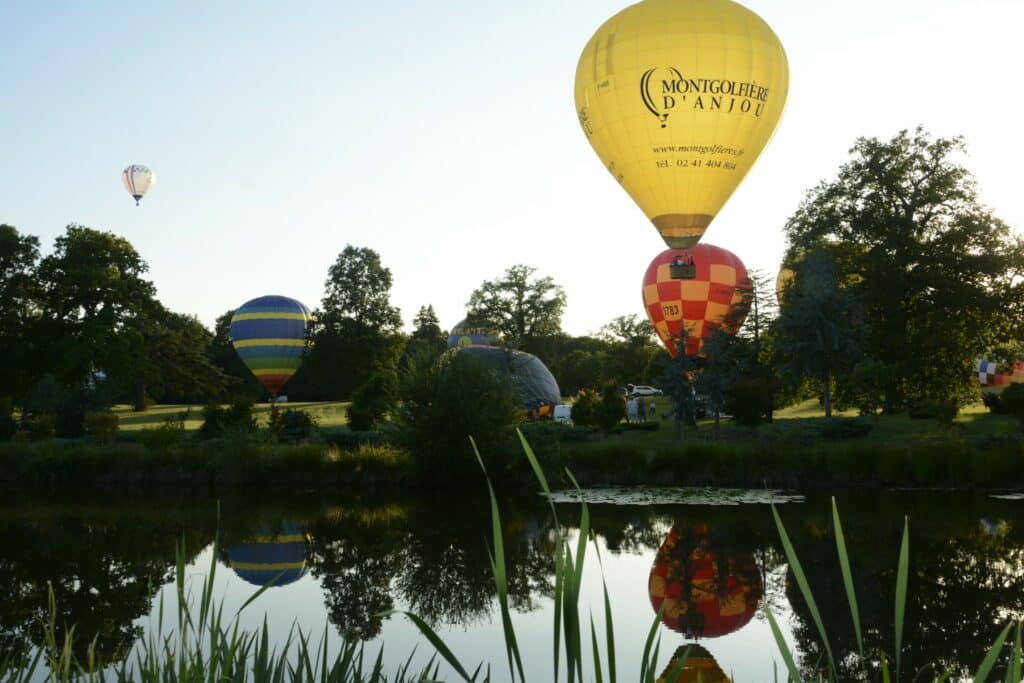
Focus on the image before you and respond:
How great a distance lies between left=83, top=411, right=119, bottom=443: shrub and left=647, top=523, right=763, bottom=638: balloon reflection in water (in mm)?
19708

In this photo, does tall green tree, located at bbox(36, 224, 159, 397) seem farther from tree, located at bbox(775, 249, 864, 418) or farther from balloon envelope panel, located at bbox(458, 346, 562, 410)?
tree, located at bbox(775, 249, 864, 418)

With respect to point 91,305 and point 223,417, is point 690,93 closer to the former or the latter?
point 223,417

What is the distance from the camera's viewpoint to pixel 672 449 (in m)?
25.0

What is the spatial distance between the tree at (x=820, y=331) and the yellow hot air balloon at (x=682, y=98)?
5.98 m

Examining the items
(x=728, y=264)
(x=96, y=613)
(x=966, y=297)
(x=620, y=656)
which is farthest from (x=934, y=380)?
(x=96, y=613)

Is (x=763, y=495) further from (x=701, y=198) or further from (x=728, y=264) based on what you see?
(x=728, y=264)

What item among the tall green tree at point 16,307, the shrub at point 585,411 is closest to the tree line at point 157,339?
the tall green tree at point 16,307

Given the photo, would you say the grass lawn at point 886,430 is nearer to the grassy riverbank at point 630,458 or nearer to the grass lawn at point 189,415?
the grassy riverbank at point 630,458

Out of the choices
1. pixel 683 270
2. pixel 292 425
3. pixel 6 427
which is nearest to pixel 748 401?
pixel 683 270

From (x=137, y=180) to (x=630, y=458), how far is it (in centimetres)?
2932

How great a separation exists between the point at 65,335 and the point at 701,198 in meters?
29.4

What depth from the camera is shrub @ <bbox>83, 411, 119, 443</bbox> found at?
30969mm

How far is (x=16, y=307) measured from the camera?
4472 centimetres

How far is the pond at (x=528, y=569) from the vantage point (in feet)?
37.7
